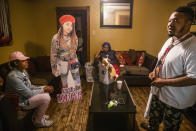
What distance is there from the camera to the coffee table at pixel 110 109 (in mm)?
1715

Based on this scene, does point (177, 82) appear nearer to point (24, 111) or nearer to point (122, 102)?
point (122, 102)

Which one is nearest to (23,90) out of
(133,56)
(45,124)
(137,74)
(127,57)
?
(45,124)

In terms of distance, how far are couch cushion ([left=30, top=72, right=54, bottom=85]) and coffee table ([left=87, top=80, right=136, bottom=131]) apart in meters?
1.08

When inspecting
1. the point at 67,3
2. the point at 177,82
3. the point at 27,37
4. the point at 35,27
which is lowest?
the point at 177,82

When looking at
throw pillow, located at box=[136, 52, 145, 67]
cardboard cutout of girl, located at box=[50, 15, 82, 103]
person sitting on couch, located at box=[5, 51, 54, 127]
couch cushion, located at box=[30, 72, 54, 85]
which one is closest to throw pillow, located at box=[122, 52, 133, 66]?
throw pillow, located at box=[136, 52, 145, 67]

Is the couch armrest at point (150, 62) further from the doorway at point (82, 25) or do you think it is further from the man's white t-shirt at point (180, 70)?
the man's white t-shirt at point (180, 70)

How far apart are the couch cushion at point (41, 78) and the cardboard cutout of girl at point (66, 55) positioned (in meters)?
0.44

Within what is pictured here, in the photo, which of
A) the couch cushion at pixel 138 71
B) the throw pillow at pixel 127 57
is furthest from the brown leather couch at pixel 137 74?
the throw pillow at pixel 127 57

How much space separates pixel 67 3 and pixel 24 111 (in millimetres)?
3278

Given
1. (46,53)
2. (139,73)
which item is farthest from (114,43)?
(46,53)

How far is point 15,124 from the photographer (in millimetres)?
1436

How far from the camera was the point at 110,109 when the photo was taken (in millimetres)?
1701

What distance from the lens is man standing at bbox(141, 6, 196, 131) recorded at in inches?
45.0

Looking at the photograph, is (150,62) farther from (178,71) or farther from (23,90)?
(23,90)
